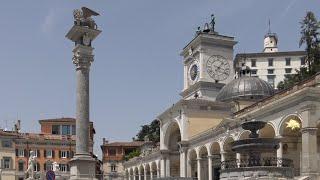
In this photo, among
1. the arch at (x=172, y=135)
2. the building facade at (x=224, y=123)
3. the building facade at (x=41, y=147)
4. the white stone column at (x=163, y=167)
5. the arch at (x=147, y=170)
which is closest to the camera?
the building facade at (x=224, y=123)

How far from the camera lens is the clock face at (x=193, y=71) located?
78531 mm

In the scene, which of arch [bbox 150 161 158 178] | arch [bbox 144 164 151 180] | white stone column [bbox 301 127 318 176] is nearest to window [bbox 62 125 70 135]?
arch [bbox 144 164 151 180]

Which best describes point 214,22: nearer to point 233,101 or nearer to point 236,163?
point 233,101

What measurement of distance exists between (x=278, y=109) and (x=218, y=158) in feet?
48.2

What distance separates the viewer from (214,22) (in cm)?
8138

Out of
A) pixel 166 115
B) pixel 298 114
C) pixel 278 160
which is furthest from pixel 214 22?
pixel 278 160

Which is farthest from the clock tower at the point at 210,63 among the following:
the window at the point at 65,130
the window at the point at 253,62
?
the window at the point at 253,62

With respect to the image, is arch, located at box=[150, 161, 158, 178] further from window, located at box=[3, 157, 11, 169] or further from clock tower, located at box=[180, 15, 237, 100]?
window, located at box=[3, 157, 11, 169]

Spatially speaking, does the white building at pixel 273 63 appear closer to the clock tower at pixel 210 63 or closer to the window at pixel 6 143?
the clock tower at pixel 210 63

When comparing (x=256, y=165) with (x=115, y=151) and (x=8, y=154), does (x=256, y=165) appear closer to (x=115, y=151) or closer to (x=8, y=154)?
(x=8, y=154)

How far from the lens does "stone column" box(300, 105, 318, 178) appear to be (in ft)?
135

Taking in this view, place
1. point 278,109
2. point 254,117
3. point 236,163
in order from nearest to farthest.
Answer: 1. point 236,163
2. point 278,109
3. point 254,117

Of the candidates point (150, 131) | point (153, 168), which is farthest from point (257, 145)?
point (150, 131)

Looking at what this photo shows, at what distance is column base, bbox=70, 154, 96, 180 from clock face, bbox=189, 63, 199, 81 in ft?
147
